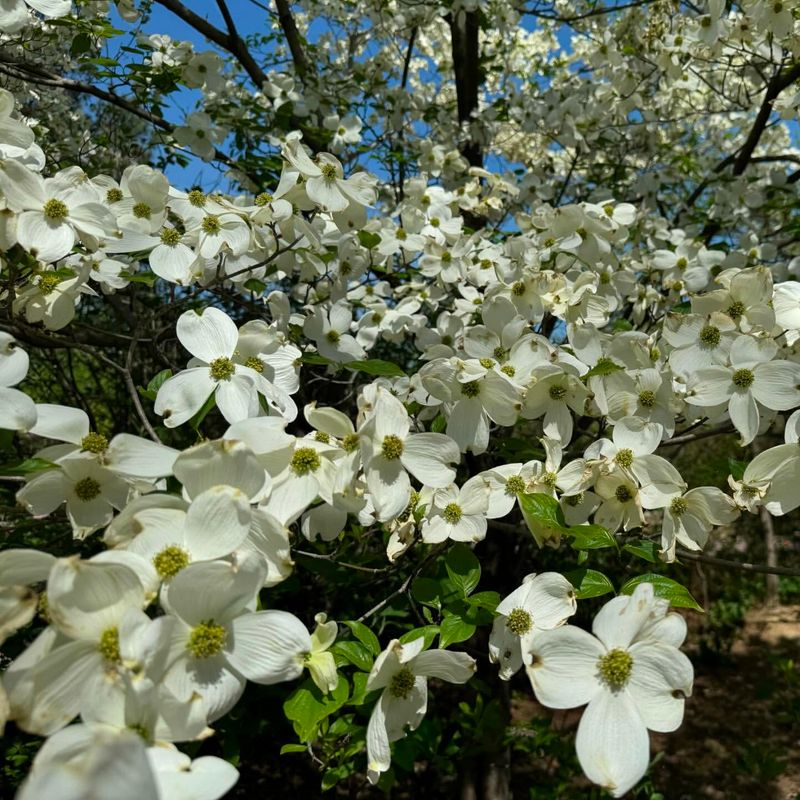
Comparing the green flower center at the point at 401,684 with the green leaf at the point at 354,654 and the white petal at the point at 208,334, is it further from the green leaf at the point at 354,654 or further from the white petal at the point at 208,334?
the white petal at the point at 208,334

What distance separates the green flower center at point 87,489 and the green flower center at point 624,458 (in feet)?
2.60

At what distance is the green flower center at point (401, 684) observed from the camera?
0.88m

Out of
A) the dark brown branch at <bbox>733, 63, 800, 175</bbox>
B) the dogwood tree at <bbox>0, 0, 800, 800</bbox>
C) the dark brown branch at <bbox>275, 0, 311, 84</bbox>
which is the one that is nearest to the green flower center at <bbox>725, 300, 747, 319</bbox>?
the dogwood tree at <bbox>0, 0, 800, 800</bbox>

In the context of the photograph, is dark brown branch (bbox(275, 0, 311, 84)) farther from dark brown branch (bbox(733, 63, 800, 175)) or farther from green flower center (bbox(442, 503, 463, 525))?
green flower center (bbox(442, 503, 463, 525))

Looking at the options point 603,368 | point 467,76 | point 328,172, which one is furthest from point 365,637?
point 467,76

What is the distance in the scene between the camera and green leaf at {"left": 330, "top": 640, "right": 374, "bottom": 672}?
916 mm

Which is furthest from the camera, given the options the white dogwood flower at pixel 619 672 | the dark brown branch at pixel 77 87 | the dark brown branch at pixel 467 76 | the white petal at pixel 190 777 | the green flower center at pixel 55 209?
the dark brown branch at pixel 467 76

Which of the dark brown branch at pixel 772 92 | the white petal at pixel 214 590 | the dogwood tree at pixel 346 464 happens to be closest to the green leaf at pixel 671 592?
the dogwood tree at pixel 346 464

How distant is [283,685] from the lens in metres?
1.56

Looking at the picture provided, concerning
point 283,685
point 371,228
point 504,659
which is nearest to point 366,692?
point 504,659

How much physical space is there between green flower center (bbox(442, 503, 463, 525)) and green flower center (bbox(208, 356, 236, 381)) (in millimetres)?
401

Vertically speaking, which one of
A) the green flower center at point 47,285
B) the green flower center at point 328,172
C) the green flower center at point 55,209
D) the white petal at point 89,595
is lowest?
the white petal at point 89,595

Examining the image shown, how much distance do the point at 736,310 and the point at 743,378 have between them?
0.20 m

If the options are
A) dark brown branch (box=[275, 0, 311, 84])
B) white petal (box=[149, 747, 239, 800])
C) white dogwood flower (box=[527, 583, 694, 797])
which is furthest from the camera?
dark brown branch (box=[275, 0, 311, 84])
